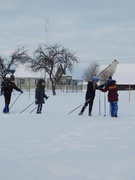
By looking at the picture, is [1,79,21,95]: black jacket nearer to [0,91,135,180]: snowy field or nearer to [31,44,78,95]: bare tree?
[0,91,135,180]: snowy field

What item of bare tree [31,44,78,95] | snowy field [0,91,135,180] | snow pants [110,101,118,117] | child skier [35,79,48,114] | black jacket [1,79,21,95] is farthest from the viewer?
bare tree [31,44,78,95]

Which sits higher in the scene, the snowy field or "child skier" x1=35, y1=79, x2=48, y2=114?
"child skier" x1=35, y1=79, x2=48, y2=114

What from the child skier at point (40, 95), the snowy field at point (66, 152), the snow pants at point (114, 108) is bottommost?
the snowy field at point (66, 152)

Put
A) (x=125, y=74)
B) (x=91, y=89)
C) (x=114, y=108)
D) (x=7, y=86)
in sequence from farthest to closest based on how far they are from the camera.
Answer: (x=125, y=74) → (x=7, y=86) → (x=91, y=89) → (x=114, y=108)

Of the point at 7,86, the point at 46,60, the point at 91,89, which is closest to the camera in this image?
the point at 91,89

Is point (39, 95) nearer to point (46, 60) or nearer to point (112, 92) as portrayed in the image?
point (112, 92)

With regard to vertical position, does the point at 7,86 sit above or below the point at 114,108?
above

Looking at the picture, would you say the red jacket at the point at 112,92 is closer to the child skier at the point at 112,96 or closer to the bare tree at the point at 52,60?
the child skier at the point at 112,96

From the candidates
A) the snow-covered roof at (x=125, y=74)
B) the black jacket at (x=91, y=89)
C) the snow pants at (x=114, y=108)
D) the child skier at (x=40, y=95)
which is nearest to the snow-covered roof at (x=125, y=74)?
the snow-covered roof at (x=125, y=74)

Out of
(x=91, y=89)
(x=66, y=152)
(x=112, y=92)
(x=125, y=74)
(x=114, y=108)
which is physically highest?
(x=125, y=74)

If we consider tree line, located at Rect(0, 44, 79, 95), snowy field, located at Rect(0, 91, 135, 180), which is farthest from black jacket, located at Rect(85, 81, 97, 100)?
tree line, located at Rect(0, 44, 79, 95)

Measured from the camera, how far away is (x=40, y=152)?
541 cm

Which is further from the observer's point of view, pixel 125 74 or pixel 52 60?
pixel 125 74

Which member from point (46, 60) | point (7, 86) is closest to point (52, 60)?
point (46, 60)
